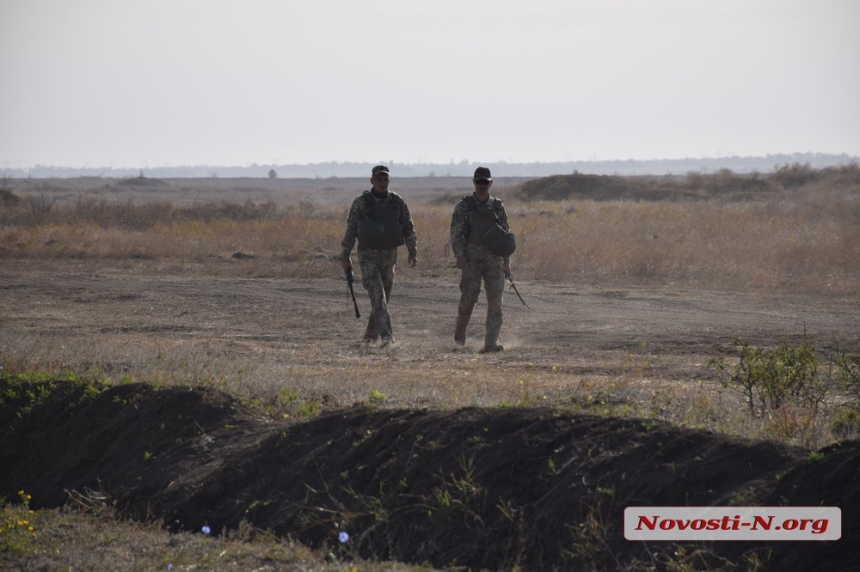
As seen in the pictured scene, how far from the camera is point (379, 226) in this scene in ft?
34.3

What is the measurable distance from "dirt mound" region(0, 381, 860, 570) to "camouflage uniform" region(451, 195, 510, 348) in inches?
157

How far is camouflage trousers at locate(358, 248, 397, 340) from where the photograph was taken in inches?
422

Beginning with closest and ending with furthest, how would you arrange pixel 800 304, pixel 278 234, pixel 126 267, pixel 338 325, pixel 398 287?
pixel 338 325
pixel 800 304
pixel 398 287
pixel 126 267
pixel 278 234

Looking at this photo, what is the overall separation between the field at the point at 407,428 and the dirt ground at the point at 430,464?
0.05ft

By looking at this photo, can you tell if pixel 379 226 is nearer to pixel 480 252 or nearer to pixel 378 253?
pixel 378 253

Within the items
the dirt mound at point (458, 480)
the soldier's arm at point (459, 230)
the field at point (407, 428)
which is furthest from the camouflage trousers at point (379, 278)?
the dirt mound at point (458, 480)

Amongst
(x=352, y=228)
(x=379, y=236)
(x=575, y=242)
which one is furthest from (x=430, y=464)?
(x=575, y=242)

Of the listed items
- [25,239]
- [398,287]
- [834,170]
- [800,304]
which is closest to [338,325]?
[398,287]

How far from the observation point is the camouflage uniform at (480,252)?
10.5 meters

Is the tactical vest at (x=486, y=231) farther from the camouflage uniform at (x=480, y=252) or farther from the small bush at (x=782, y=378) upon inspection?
the small bush at (x=782, y=378)

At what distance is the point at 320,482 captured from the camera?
5.91 metres

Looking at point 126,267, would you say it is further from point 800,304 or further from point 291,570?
point 291,570

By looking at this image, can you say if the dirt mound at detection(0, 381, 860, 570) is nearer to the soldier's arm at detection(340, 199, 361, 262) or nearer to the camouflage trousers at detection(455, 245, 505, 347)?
the soldier's arm at detection(340, 199, 361, 262)

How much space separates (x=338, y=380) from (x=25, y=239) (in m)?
18.2
